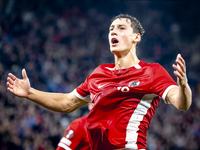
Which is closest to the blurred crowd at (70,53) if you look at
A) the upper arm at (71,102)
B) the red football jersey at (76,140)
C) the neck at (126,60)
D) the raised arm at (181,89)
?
the red football jersey at (76,140)

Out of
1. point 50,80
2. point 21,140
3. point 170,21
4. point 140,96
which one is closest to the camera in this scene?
point 140,96

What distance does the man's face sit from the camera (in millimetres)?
2826

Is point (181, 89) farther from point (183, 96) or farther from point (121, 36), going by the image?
point (121, 36)

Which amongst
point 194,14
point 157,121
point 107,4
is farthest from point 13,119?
point 194,14

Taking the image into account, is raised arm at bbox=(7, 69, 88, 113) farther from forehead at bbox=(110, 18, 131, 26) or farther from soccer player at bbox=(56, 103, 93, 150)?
soccer player at bbox=(56, 103, 93, 150)

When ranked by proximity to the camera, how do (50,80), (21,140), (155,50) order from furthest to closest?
(155,50), (50,80), (21,140)

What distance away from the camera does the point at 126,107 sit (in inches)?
96.0

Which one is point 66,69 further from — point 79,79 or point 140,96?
point 140,96

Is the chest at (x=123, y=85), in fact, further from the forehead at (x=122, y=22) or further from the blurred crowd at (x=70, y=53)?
the blurred crowd at (x=70, y=53)

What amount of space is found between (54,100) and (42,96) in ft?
0.55

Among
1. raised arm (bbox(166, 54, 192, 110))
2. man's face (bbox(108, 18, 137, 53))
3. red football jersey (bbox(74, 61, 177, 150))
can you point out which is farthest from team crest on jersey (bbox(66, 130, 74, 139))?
raised arm (bbox(166, 54, 192, 110))

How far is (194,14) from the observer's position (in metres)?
13.0

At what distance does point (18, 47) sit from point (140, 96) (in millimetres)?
7431

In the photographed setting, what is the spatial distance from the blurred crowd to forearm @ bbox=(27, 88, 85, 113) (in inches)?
163
